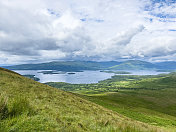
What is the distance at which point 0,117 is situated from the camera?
20.1 ft

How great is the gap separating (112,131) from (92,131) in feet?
4.97

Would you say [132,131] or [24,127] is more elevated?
[24,127]

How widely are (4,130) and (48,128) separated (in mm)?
1983

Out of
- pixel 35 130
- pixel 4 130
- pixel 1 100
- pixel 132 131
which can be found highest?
pixel 1 100

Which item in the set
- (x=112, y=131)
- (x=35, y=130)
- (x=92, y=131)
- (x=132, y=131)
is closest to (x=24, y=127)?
(x=35, y=130)

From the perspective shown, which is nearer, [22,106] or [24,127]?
[24,127]

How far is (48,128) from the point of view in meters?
6.27

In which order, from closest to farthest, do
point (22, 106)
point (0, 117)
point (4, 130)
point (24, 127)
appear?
point (4, 130) < point (24, 127) < point (0, 117) < point (22, 106)

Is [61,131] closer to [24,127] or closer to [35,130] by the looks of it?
[35,130]

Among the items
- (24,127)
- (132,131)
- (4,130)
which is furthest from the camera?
(132,131)

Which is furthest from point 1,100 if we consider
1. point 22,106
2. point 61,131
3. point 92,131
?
point 92,131

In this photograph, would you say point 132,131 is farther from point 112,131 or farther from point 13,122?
point 13,122

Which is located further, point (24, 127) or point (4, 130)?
point (24, 127)

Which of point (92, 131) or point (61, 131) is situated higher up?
point (61, 131)
